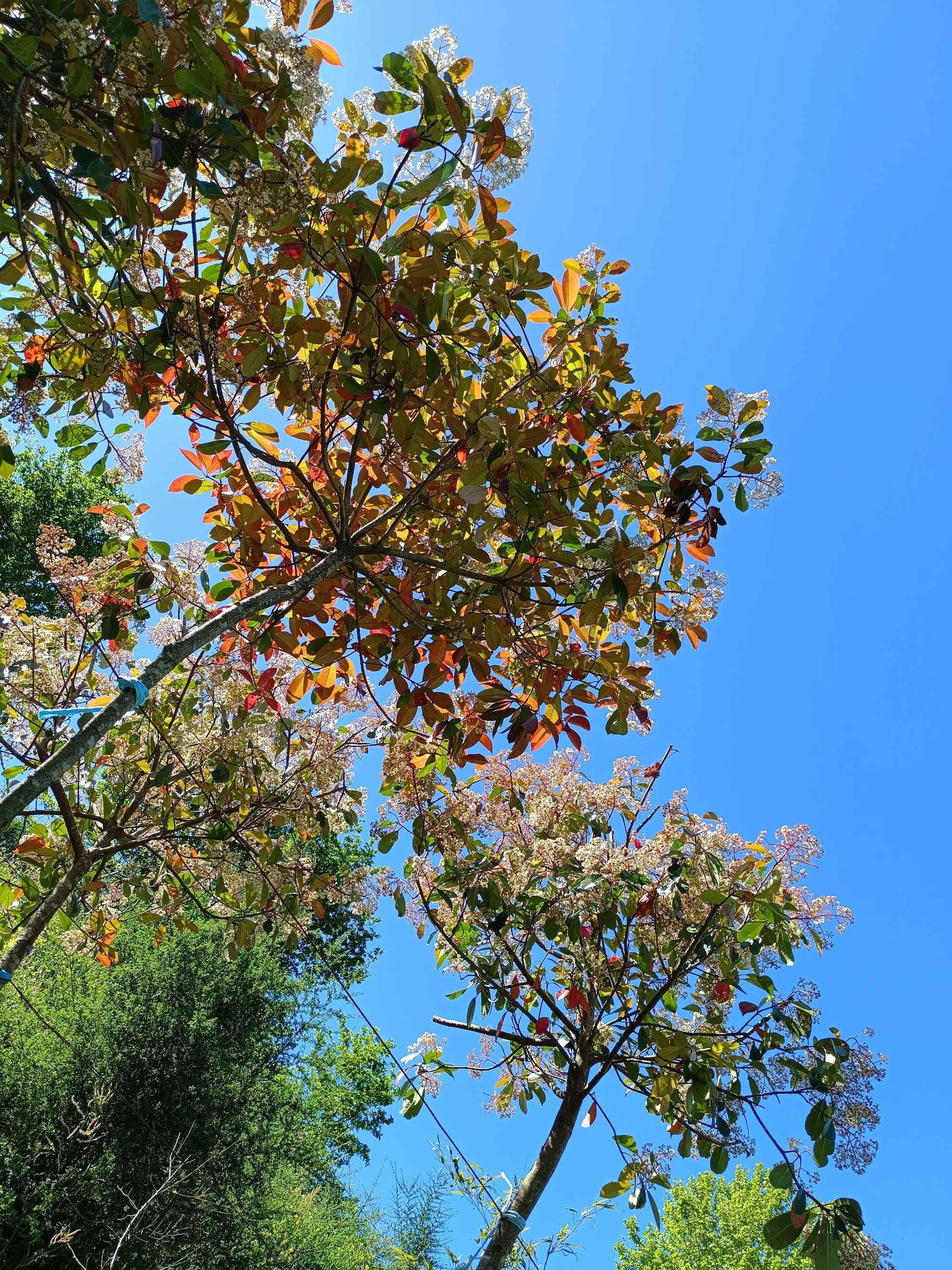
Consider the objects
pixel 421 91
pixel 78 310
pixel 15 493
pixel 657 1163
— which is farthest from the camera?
pixel 15 493

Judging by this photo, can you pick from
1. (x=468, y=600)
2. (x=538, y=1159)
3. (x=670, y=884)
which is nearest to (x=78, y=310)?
(x=468, y=600)

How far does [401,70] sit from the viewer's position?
134 centimetres

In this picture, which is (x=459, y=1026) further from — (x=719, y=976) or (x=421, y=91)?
(x=421, y=91)

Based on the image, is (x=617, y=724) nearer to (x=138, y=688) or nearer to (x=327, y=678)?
(x=327, y=678)

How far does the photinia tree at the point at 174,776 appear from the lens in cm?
227

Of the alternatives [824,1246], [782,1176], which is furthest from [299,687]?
[824,1246]

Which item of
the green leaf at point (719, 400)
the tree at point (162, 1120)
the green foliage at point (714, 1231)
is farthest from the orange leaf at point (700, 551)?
the green foliage at point (714, 1231)

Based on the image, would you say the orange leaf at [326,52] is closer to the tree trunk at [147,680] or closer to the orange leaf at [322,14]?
the orange leaf at [322,14]

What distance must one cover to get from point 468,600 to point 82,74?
1155 mm

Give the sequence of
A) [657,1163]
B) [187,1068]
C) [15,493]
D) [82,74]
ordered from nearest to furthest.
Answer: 1. [82,74]
2. [657,1163]
3. [187,1068]
4. [15,493]

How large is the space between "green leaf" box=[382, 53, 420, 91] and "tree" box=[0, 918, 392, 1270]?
5.20 meters

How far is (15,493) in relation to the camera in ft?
→ 35.3

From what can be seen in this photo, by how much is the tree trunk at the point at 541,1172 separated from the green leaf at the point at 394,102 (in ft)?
8.23

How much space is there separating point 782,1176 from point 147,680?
5.37ft
